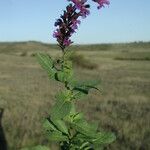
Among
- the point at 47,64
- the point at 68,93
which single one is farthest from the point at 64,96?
the point at 47,64

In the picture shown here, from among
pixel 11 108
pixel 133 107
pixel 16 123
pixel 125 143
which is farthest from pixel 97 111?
pixel 125 143

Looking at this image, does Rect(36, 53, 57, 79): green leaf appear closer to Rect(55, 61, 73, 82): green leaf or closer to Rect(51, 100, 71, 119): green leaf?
Rect(55, 61, 73, 82): green leaf

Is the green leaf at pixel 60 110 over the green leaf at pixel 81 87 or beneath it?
beneath

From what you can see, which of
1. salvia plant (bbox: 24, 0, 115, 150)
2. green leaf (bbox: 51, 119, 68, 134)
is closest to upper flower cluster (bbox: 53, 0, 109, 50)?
salvia plant (bbox: 24, 0, 115, 150)

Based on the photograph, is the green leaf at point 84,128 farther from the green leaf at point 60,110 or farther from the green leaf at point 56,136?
the green leaf at point 60,110

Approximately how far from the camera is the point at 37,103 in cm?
1684

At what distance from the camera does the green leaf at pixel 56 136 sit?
362 centimetres

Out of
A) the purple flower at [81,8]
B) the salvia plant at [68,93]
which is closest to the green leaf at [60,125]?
→ the salvia plant at [68,93]

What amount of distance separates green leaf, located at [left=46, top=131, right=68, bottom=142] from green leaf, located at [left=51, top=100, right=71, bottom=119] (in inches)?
13.5

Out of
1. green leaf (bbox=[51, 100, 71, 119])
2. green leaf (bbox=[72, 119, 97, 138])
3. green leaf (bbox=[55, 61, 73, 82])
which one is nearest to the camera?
green leaf (bbox=[51, 100, 71, 119])

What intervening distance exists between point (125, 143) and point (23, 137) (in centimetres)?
228

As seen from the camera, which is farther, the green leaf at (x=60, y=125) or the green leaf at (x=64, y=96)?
the green leaf at (x=60, y=125)

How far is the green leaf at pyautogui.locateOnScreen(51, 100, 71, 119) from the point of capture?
3291 millimetres

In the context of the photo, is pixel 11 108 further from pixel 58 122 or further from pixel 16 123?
pixel 58 122
